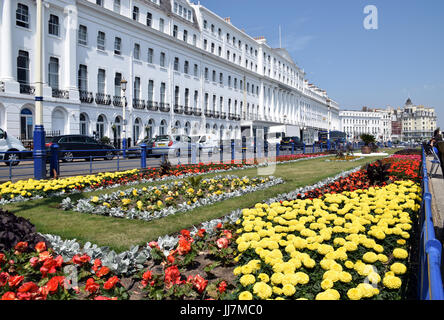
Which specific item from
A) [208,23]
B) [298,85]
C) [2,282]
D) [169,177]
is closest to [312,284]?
Result: [2,282]

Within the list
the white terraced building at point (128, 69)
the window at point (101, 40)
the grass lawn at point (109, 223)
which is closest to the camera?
the grass lawn at point (109, 223)

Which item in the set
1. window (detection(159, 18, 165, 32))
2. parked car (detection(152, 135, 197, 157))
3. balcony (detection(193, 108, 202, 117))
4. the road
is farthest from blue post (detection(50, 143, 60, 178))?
balcony (detection(193, 108, 202, 117))

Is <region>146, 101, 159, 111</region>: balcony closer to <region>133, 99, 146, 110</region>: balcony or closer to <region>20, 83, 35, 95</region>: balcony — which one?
<region>133, 99, 146, 110</region>: balcony

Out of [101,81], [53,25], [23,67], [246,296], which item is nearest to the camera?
[246,296]

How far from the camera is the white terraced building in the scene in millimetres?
27469

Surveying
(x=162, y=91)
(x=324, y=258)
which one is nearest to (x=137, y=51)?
(x=162, y=91)

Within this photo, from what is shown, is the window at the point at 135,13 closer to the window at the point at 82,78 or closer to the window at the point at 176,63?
the window at the point at 176,63

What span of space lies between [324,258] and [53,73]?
32.2 metres

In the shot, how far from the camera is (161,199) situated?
8281 millimetres

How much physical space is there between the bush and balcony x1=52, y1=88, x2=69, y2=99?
28.2 meters

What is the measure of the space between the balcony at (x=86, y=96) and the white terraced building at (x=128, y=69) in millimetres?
97

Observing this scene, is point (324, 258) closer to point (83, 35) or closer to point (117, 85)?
point (83, 35)

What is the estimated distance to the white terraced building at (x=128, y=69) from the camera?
90.1 ft

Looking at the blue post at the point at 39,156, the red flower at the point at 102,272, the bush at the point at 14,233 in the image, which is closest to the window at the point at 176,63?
the blue post at the point at 39,156
